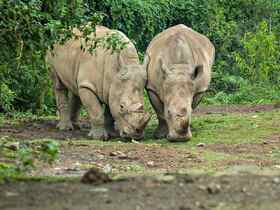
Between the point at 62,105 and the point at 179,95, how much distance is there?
2655mm

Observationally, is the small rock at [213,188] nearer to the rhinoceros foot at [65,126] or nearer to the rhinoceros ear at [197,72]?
the rhinoceros ear at [197,72]

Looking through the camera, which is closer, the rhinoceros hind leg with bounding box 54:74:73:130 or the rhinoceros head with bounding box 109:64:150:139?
the rhinoceros head with bounding box 109:64:150:139

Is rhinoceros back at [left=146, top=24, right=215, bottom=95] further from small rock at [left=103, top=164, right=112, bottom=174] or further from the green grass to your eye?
small rock at [left=103, top=164, right=112, bottom=174]

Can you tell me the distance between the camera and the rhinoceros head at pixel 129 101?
11180 millimetres

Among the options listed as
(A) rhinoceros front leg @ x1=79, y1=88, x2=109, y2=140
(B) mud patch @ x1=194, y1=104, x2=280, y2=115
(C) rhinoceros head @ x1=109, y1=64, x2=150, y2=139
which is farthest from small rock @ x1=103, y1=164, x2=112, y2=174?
(B) mud patch @ x1=194, y1=104, x2=280, y2=115

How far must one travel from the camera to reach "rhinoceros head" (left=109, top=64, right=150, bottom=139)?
11.2 metres

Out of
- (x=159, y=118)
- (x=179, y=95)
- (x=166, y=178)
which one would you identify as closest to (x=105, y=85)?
(x=159, y=118)

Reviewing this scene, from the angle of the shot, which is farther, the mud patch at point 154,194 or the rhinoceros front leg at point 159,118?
the rhinoceros front leg at point 159,118

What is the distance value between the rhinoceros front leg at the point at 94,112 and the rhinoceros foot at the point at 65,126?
36.2 inches

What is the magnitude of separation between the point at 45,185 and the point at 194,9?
1728 cm

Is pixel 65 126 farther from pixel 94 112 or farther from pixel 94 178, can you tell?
pixel 94 178

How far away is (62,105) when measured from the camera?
13.1 metres

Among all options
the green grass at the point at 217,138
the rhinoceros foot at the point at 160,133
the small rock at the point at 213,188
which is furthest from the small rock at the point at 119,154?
the small rock at the point at 213,188

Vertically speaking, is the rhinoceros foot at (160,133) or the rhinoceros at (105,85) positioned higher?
the rhinoceros at (105,85)
